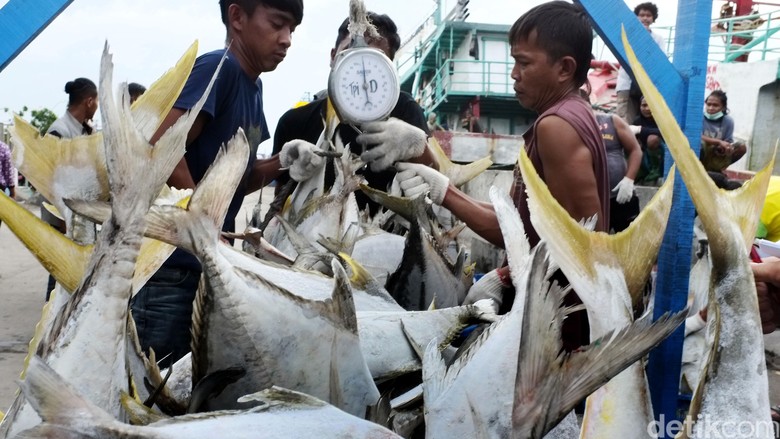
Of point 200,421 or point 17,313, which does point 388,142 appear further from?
point 17,313

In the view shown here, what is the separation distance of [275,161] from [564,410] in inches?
76.1

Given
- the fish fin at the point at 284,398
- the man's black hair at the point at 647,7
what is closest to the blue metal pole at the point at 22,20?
the fish fin at the point at 284,398

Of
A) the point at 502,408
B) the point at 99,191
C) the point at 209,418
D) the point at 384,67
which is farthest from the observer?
the point at 384,67

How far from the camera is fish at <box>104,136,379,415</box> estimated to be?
1.08 metres

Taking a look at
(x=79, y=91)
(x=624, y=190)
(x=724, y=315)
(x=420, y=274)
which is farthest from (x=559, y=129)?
(x=79, y=91)

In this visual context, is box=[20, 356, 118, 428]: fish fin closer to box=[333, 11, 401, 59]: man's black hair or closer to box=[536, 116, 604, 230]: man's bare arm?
box=[536, 116, 604, 230]: man's bare arm

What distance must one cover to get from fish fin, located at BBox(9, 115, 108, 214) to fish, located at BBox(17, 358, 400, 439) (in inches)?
22.7

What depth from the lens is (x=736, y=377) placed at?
104cm

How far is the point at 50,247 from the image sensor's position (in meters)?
1.13

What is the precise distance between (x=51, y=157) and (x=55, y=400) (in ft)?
2.07

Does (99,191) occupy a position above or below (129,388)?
above

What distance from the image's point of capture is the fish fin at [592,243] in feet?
3.46

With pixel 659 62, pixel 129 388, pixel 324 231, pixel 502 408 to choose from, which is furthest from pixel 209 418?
pixel 324 231

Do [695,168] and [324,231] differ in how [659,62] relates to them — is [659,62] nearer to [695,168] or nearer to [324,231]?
[695,168]
